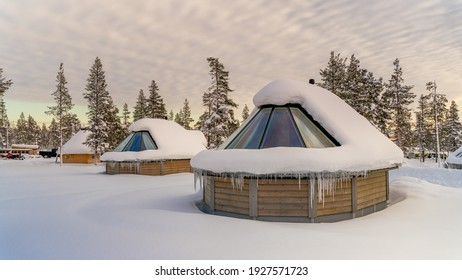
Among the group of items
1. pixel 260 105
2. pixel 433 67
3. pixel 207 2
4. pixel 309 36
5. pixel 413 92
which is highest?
pixel 413 92

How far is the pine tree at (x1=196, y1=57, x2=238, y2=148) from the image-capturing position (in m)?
30.2

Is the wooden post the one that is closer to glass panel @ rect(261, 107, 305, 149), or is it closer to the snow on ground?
the snow on ground

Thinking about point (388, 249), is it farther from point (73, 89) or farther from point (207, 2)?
point (73, 89)

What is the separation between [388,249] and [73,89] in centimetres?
4055

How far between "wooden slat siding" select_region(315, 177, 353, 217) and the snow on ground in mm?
441

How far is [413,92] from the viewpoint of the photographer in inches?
1246

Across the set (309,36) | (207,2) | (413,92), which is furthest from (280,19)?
(413,92)

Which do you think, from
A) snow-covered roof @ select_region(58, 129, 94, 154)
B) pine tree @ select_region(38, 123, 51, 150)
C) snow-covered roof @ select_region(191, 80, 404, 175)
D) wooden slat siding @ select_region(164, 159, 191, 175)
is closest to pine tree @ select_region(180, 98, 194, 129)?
snow-covered roof @ select_region(58, 129, 94, 154)

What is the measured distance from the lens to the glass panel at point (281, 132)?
8859 millimetres

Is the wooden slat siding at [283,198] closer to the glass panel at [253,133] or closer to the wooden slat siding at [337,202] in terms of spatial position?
the wooden slat siding at [337,202]

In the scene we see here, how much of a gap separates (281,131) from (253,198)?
2386 millimetres

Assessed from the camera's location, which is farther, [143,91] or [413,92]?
[143,91]

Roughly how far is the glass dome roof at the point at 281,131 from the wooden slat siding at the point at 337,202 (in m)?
1.34

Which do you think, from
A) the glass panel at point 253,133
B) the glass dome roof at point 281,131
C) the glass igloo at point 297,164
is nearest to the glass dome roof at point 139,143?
the glass igloo at point 297,164
